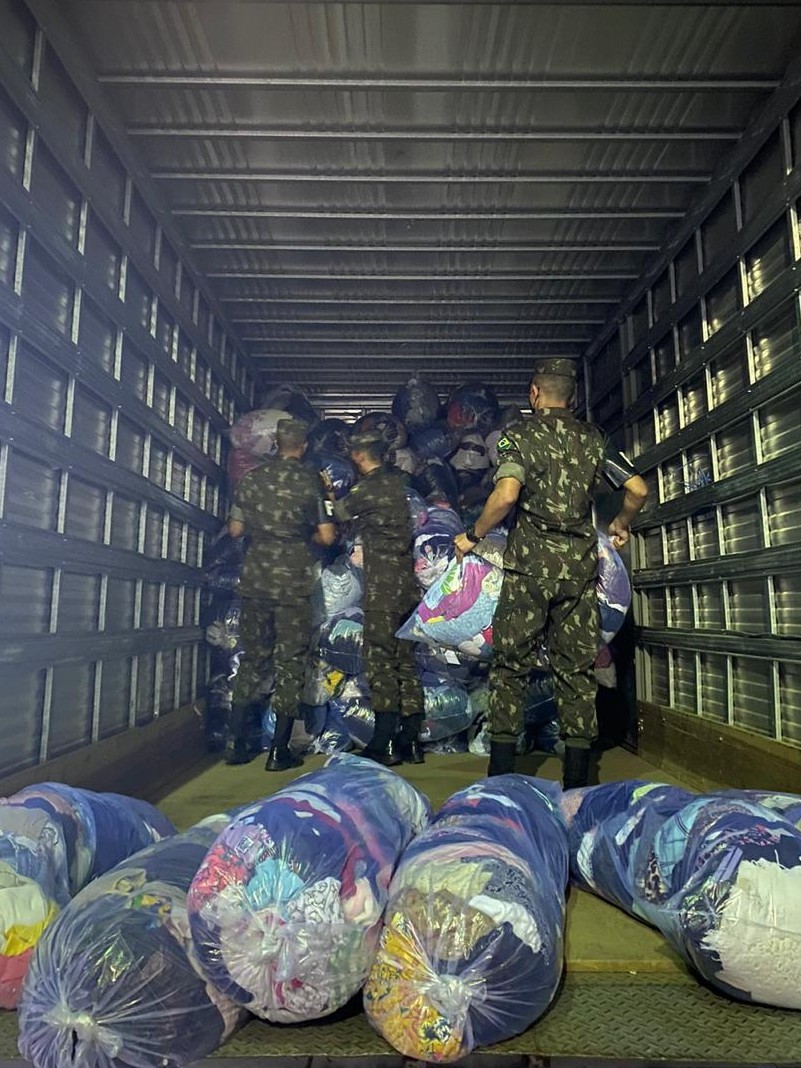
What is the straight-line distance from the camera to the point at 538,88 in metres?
2.48

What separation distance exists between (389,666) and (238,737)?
0.86m

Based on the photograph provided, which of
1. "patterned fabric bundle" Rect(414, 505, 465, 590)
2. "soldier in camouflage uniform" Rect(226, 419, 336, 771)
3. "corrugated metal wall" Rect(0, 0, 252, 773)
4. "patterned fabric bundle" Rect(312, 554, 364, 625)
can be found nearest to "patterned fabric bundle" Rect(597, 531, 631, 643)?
"patterned fabric bundle" Rect(414, 505, 465, 590)

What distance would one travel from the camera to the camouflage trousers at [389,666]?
11.4 feet

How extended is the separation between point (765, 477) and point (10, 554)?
247 cm

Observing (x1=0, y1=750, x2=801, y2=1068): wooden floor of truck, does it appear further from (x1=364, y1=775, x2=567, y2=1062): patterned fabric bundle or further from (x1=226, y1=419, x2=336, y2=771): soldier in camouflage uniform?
(x1=226, y1=419, x2=336, y2=771): soldier in camouflage uniform

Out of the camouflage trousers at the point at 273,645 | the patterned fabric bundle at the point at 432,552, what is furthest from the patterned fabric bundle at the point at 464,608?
the camouflage trousers at the point at 273,645

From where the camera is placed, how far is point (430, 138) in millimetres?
2746

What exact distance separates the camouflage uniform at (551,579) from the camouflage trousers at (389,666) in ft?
2.79

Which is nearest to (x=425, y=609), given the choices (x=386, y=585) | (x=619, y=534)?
(x=386, y=585)

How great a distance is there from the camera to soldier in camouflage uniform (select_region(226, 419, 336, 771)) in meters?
3.58

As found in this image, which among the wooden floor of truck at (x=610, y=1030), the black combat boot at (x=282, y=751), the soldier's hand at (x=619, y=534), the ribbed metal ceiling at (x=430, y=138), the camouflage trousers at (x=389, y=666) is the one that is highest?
the ribbed metal ceiling at (x=430, y=138)

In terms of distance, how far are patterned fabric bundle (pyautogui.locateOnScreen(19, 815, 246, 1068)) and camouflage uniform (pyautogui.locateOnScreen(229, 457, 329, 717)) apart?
2.31 m

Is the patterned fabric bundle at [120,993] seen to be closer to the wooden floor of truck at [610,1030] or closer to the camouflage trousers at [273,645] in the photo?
the wooden floor of truck at [610,1030]

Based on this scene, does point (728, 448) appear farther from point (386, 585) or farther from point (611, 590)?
point (386, 585)
